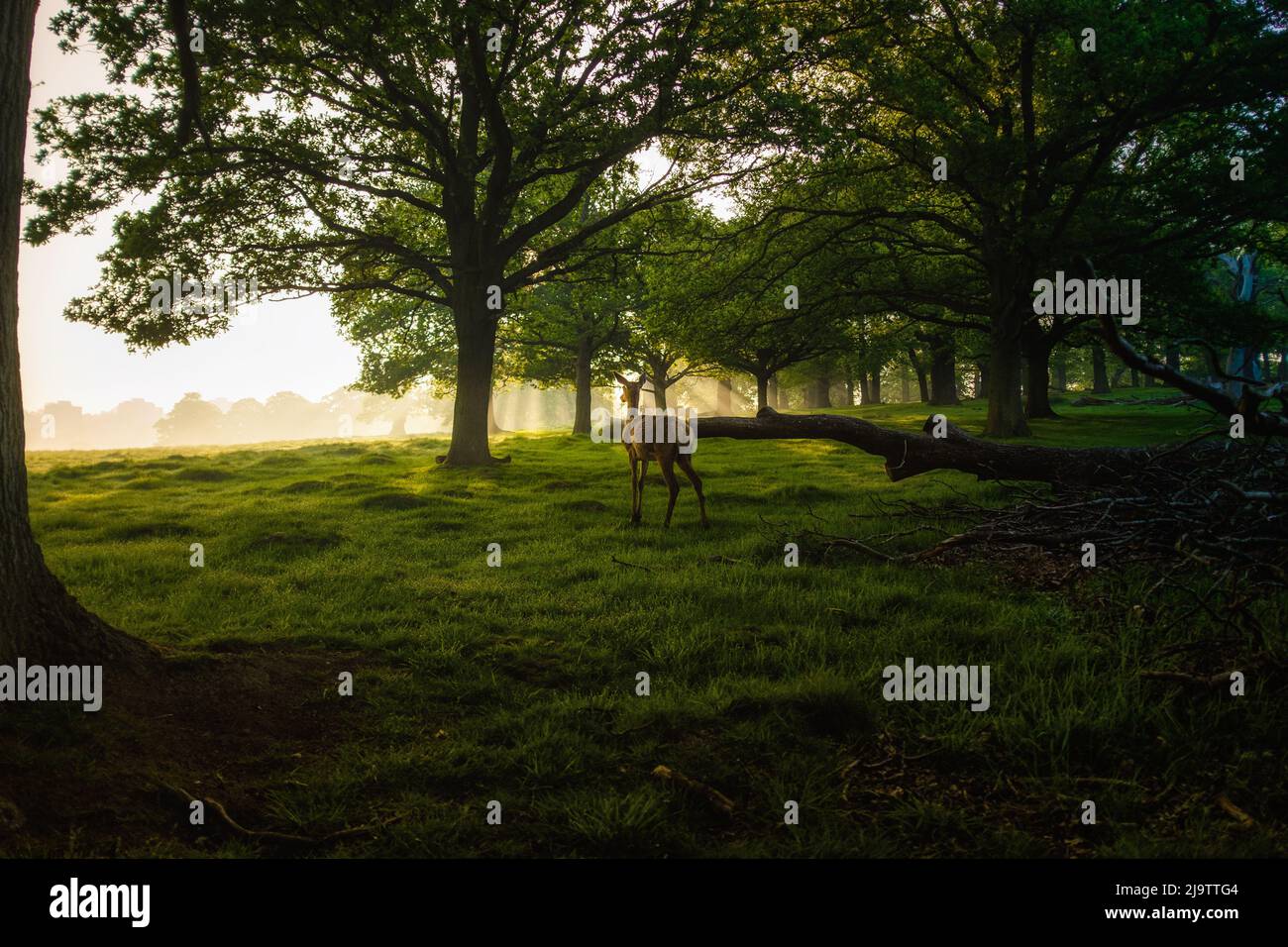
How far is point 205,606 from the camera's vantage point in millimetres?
5781

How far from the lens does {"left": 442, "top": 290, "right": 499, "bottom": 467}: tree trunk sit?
1603cm

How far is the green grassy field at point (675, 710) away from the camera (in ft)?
8.86

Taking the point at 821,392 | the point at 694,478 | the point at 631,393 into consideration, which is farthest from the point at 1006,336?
the point at 821,392

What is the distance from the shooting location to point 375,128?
49.5 ft

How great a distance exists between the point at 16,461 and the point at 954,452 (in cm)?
797

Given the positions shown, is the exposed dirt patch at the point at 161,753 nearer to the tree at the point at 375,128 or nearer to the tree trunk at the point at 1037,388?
the tree at the point at 375,128

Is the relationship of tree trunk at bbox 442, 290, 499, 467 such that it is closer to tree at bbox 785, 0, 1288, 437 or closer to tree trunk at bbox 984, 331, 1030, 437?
tree at bbox 785, 0, 1288, 437

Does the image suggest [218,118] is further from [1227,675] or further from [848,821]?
[1227,675]

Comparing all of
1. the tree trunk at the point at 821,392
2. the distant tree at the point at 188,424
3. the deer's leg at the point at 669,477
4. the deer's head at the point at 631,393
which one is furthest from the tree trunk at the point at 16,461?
the distant tree at the point at 188,424

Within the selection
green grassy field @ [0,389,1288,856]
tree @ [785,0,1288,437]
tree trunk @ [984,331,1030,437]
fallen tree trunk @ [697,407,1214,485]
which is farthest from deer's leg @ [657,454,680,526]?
Answer: tree trunk @ [984,331,1030,437]

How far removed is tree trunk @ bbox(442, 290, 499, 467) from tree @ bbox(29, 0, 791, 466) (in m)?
0.05

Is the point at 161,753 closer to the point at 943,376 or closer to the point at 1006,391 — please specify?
the point at 1006,391

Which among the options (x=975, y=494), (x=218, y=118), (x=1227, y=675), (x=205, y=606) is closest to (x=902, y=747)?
(x=1227, y=675)
